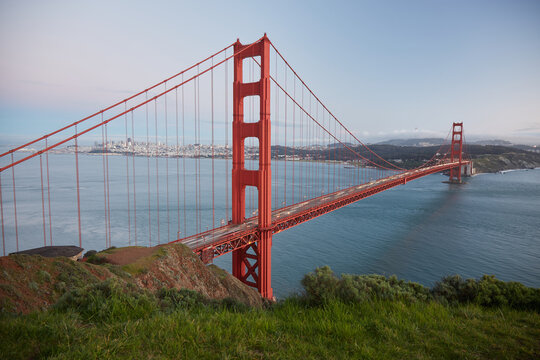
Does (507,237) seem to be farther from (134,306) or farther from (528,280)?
(134,306)

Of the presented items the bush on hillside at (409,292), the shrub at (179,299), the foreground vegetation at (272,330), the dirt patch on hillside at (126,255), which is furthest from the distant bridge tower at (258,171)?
the foreground vegetation at (272,330)

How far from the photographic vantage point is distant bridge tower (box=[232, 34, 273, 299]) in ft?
57.0

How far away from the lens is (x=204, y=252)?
47.2 feet

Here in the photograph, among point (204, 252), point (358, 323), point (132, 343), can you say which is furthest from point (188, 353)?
point (204, 252)

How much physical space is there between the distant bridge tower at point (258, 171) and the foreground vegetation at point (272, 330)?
12.6 metres

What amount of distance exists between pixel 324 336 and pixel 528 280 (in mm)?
25201

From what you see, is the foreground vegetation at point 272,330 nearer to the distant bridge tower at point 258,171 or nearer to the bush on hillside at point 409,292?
the bush on hillside at point 409,292

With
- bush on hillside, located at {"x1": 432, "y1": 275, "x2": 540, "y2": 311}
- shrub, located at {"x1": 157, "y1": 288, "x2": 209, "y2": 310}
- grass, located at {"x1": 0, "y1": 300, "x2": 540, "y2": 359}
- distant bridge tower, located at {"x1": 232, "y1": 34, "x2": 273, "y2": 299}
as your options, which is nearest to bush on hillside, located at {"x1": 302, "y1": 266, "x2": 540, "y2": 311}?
bush on hillside, located at {"x1": 432, "y1": 275, "x2": 540, "y2": 311}

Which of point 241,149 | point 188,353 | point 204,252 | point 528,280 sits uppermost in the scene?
point 241,149

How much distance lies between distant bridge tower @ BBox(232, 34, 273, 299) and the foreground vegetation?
12600mm

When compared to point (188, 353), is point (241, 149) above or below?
above

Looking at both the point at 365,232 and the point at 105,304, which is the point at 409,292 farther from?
the point at 365,232

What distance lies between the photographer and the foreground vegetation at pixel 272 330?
3234 mm

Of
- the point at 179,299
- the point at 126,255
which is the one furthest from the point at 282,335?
the point at 126,255
